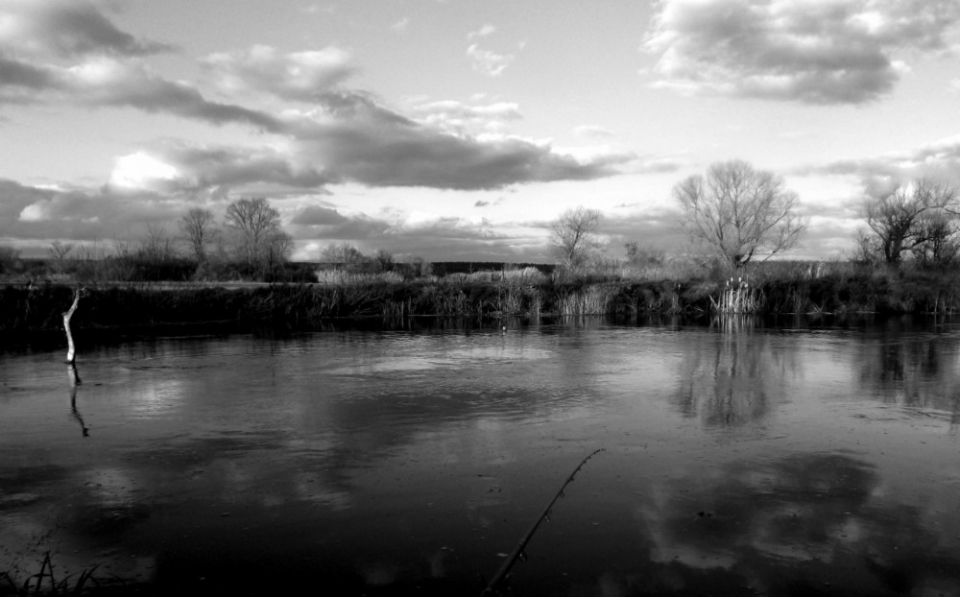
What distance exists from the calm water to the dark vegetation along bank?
1449 centimetres

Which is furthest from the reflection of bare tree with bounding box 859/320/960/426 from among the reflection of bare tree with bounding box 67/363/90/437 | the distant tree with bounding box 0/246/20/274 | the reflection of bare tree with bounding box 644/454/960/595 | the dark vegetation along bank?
the distant tree with bounding box 0/246/20/274

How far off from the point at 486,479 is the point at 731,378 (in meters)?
8.44

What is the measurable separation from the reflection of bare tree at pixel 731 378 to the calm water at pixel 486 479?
114 millimetres

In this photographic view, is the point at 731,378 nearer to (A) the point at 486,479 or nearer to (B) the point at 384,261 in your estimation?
(A) the point at 486,479

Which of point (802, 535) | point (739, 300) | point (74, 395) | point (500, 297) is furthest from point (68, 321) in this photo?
point (739, 300)

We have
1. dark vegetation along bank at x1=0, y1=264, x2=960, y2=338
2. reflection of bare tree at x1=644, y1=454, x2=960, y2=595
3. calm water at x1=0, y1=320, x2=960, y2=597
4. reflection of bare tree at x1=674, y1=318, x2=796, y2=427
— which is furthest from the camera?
dark vegetation along bank at x1=0, y1=264, x2=960, y2=338

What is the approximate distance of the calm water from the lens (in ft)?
17.6

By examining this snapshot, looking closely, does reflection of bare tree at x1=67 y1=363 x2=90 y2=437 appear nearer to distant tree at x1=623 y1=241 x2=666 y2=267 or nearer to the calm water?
the calm water

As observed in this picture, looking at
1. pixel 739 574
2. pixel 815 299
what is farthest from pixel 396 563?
pixel 815 299

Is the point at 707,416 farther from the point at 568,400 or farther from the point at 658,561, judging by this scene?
the point at 658,561

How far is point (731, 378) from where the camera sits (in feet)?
46.7

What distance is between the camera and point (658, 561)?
17.8 ft

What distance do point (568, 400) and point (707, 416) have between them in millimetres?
2319

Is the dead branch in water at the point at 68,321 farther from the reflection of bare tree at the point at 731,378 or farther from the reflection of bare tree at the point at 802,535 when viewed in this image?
the reflection of bare tree at the point at 802,535
